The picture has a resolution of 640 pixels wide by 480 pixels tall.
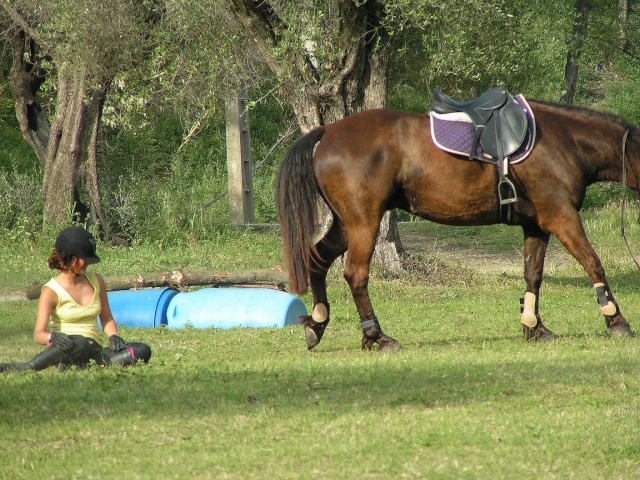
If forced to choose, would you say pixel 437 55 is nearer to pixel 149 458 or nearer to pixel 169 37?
pixel 169 37

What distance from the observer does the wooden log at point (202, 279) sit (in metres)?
10.9

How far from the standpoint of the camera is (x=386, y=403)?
557 centimetres

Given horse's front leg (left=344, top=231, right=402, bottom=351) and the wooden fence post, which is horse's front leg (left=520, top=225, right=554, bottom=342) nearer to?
horse's front leg (left=344, top=231, right=402, bottom=351)

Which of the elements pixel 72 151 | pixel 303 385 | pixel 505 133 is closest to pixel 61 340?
pixel 303 385

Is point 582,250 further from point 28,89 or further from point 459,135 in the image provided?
point 28,89

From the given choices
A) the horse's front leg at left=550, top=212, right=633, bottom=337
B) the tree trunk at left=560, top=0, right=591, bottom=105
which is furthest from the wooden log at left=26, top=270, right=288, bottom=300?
the tree trunk at left=560, top=0, right=591, bottom=105

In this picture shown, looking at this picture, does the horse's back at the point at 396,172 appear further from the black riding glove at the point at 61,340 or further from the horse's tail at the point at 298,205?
the black riding glove at the point at 61,340

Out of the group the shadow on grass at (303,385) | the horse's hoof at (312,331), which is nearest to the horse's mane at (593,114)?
the shadow on grass at (303,385)

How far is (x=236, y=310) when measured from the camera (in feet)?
31.6

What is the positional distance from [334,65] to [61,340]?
6891 millimetres

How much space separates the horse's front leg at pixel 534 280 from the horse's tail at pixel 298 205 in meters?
2.05

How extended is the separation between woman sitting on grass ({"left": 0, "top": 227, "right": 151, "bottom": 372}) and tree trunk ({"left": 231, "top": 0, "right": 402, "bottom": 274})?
548cm

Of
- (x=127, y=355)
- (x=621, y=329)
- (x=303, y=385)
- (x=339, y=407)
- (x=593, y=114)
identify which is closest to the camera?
(x=339, y=407)

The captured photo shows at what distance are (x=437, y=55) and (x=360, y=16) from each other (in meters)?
1.27
